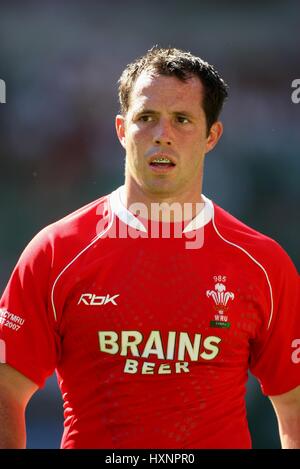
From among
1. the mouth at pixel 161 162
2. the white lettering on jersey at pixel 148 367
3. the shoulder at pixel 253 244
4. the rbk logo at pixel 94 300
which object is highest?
the mouth at pixel 161 162

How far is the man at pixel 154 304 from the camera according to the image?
317cm

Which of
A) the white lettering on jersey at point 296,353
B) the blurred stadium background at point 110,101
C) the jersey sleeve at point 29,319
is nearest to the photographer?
the jersey sleeve at point 29,319

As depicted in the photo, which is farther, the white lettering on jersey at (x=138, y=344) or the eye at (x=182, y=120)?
the eye at (x=182, y=120)

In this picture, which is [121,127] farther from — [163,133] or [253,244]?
[253,244]

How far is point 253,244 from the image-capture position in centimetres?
338

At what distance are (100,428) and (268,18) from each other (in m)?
4.94

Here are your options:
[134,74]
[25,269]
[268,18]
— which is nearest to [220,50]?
[268,18]

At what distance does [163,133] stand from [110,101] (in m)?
4.14

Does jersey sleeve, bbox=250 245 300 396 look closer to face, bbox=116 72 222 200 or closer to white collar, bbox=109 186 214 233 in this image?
white collar, bbox=109 186 214 233

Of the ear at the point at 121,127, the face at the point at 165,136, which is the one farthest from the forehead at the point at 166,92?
the ear at the point at 121,127

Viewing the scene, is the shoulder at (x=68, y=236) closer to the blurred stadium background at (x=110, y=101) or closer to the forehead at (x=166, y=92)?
the forehead at (x=166, y=92)

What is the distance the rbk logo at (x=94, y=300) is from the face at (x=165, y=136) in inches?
16.0

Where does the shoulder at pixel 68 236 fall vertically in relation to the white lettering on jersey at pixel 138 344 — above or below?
above

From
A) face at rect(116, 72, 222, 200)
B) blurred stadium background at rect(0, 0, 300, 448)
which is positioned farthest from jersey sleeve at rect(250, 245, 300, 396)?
blurred stadium background at rect(0, 0, 300, 448)
